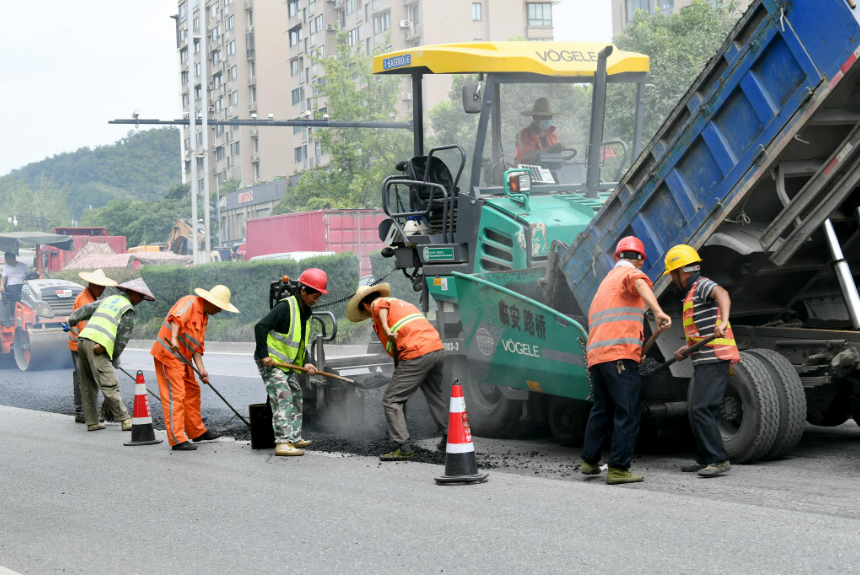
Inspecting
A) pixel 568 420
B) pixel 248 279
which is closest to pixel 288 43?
pixel 248 279

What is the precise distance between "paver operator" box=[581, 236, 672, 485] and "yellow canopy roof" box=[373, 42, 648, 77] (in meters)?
3.09

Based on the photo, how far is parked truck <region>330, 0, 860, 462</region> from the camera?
20.5 feet

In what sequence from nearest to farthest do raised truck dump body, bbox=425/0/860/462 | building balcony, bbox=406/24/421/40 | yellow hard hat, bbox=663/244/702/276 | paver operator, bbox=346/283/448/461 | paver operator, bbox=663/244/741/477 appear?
1. raised truck dump body, bbox=425/0/860/462
2. paver operator, bbox=663/244/741/477
3. yellow hard hat, bbox=663/244/702/276
4. paver operator, bbox=346/283/448/461
5. building balcony, bbox=406/24/421/40

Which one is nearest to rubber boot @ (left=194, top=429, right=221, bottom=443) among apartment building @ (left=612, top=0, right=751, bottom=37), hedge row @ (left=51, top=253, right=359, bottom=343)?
hedge row @ (left=51, top=253, right=359, bottom=343)

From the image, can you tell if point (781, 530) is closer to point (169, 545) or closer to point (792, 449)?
point (792, 449)

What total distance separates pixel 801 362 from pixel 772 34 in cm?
215

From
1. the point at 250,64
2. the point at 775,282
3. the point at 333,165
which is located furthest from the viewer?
the point at 250,64

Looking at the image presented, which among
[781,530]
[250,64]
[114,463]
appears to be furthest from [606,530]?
[250,64]

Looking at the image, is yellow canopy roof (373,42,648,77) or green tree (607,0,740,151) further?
green tree (607,0,740,151)

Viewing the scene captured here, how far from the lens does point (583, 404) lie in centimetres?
783

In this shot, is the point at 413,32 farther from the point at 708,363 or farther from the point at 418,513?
the point at 418,513

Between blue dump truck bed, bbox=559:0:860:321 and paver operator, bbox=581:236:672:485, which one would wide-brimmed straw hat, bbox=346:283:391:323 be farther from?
paver operator, bbox=581:236:672:485

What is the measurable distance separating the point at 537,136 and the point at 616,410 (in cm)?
379

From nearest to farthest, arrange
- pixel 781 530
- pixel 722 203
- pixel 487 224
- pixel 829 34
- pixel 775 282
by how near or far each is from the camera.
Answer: pixel 781 530 < pixel 829 34 < pixel 722 203 < pixel 775 282 < pixel 487 224
